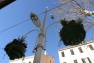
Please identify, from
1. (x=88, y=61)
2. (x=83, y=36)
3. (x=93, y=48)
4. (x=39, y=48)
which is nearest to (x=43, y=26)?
(x=39, y=48)

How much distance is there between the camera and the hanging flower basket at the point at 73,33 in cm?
314

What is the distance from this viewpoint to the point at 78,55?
25.1 metres

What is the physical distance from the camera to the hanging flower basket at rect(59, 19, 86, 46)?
3.14 meters

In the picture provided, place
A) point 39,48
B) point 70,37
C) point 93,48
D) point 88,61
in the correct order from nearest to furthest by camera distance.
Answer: point 39,48 < point 70,37 < point 88,61 < point 93,48

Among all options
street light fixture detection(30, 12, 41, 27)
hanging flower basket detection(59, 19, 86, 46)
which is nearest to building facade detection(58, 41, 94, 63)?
hanging flower basket detection(59, 19, 86, 46)

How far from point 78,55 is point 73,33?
76.0 ft

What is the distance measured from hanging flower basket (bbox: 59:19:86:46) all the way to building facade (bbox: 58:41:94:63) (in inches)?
830

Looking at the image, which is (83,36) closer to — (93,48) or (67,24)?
(67,24)

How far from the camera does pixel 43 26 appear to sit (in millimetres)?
3215

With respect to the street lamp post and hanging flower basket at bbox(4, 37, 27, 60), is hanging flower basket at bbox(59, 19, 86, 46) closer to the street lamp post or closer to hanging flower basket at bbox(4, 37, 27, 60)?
the street lamp post

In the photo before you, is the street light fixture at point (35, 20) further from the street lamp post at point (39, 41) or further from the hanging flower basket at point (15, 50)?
the hanging flower basket at point (15, 50)

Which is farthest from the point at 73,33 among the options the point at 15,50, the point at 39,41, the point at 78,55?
the point at 78,55

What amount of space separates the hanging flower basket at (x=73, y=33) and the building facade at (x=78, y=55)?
69.2 ft

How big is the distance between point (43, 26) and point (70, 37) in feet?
2.45
